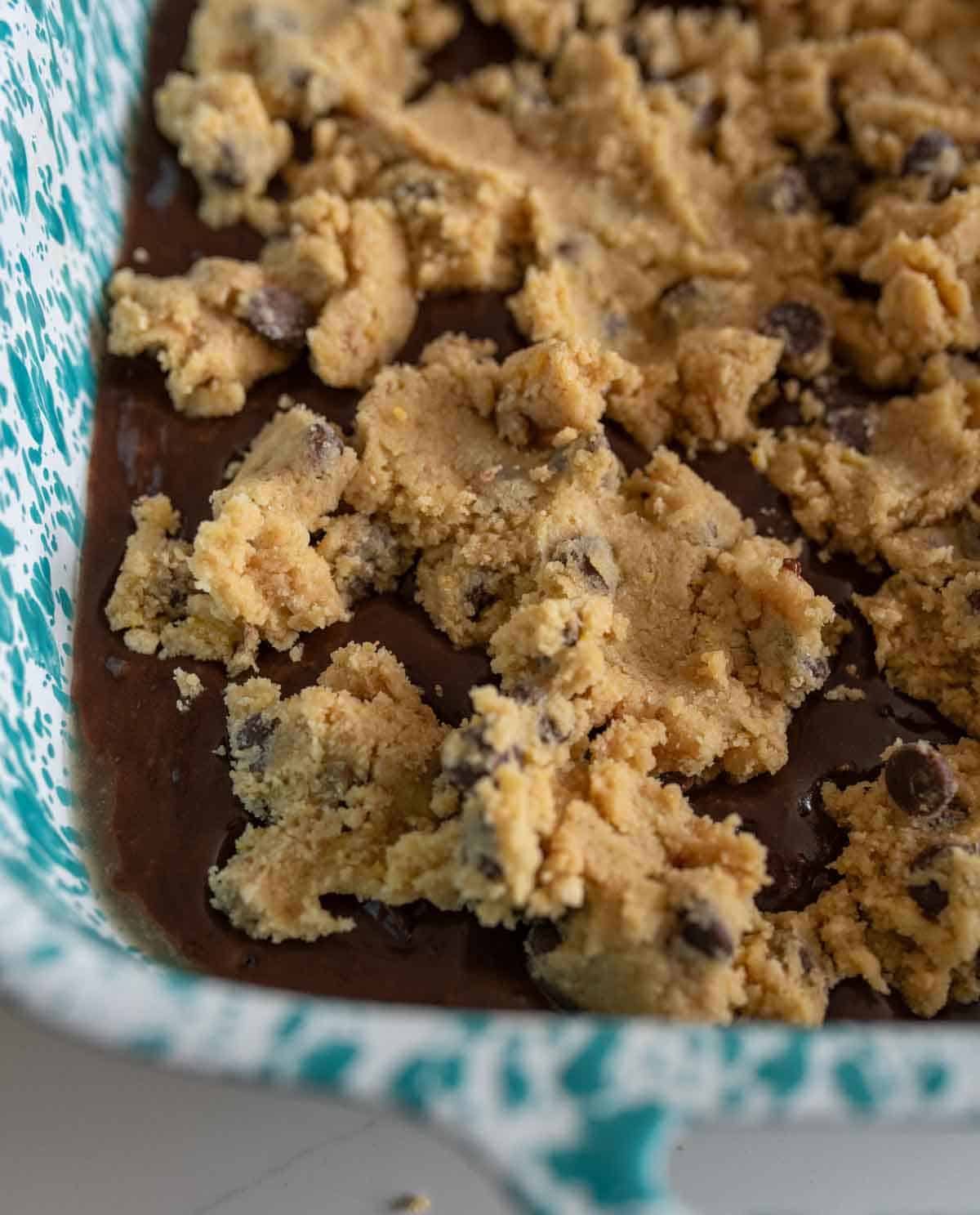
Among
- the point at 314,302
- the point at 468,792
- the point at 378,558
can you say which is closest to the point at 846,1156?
the point at 468,792

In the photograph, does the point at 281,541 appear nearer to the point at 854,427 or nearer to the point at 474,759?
the point at 474,759

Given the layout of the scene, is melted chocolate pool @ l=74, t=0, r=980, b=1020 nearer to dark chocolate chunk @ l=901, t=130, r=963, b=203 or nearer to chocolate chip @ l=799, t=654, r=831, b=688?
chocolate chip @ l=799, t=654, r=831, b=688

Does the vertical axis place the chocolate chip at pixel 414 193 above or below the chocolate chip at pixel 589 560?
above

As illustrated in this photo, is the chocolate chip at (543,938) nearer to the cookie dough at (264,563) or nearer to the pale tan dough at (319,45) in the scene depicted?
the cookie dough at (264,563)

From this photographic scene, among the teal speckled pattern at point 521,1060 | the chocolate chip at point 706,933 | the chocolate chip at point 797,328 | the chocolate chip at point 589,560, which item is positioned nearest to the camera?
the teal speckled pattern at point 521,1060

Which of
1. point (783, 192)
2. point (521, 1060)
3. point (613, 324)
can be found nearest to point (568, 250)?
point (613, 324)

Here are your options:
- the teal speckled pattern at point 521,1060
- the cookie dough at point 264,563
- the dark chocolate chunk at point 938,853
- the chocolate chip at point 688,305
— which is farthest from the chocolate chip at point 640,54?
the teal speckled pattern at point 521,1060
